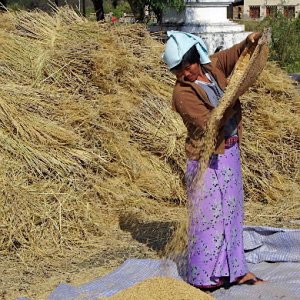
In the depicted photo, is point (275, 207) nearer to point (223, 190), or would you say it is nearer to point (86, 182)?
point (86, 182)

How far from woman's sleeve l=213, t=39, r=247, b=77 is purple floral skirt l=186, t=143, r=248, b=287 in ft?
1.29

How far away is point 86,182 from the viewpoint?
469 cm

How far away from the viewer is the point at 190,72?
3.28 metres

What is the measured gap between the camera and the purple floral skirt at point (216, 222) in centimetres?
340

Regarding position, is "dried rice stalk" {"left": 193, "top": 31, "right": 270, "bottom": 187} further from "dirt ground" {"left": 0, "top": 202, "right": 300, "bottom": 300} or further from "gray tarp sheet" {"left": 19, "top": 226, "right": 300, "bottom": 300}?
"dirt ground" {"left": 0, "top": 202, "right": 300, "bottom": 300}

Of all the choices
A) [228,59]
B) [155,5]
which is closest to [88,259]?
[228,59]

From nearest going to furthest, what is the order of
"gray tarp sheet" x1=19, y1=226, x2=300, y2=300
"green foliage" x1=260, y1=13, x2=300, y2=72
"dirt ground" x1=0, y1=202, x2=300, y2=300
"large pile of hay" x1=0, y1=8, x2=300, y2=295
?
"gray tarp sheet" x1=19, y1=226, x2=300, y2=300 < "dirt ground" x1=0, y1=202, x2=300, y2=300 < "large pile of hay" x1=0, y1=8, x2=300, y2=295 < "green foliage" x1=260, y1=13, x2=300, y2=72

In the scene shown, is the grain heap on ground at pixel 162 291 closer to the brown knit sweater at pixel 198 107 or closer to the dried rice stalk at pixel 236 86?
the dried rice stalk at pixel 236 86

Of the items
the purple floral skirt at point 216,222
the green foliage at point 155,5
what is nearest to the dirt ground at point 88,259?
the purple floral skirt at point 216,222

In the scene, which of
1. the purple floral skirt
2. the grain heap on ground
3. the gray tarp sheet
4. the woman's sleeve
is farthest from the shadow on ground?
the woman's sleeve

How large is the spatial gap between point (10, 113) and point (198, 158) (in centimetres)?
189

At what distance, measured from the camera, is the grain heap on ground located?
10.5 ft

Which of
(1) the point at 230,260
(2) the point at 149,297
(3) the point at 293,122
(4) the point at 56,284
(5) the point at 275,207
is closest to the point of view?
(2) the point at 149,297

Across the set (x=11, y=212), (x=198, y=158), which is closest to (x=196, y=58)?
(x=198, y=158)
